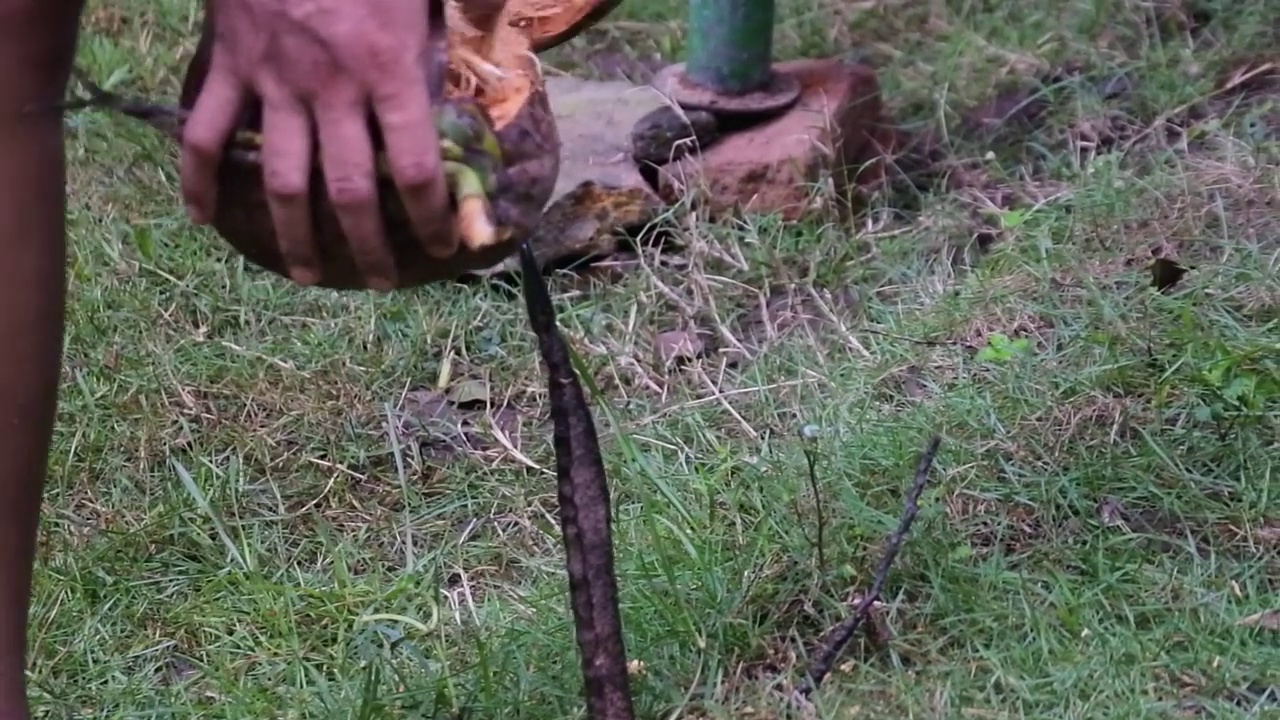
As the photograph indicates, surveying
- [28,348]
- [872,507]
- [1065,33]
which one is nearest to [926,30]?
[1065,33]

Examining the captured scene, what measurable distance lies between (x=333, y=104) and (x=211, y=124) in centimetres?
10

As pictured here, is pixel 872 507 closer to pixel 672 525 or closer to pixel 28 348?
pixel 672 525

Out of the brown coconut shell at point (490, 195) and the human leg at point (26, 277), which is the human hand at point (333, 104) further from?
the human leg at point (26, 277)

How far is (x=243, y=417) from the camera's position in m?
2.14

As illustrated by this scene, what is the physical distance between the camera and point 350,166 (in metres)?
0.99

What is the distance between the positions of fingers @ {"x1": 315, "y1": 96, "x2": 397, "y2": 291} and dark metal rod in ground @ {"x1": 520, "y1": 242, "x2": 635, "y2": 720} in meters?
0.20

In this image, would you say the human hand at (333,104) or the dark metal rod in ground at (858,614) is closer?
the human hand at (333,104)

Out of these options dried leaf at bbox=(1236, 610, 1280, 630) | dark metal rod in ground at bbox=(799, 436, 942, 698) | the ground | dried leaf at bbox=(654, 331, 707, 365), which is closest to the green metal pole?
the ground

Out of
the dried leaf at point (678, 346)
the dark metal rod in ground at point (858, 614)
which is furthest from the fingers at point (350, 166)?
the dried leaf at point (678, 346)

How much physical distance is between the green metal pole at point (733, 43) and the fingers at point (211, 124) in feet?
5.79

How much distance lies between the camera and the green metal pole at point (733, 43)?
2.68 m

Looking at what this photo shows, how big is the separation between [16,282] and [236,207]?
0.94ft

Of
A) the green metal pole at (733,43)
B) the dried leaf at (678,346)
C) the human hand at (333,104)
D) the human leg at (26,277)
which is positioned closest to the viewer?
the human hand at (333,104)

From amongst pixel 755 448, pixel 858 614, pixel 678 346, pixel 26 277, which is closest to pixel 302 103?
pixel 26 277
